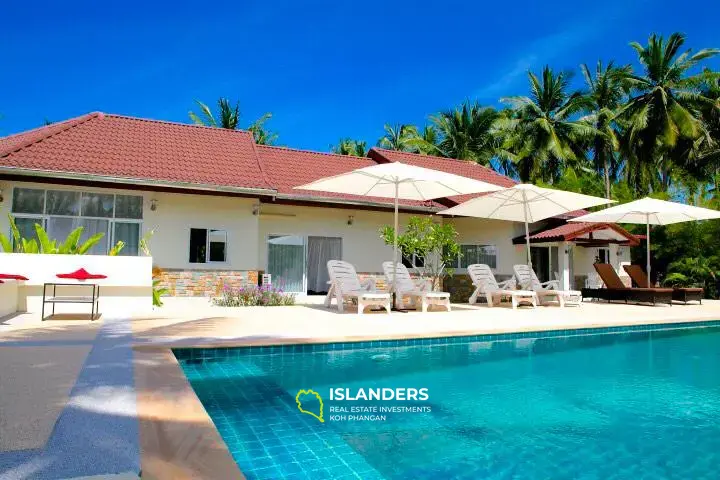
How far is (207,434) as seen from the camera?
9.68ft

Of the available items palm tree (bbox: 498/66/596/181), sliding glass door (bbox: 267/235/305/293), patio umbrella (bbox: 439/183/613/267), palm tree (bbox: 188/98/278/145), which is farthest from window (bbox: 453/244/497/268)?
palm tree (bbox: 188/98/278/145)

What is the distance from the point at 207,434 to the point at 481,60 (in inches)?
1424

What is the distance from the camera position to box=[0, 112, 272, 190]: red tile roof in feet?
40.8

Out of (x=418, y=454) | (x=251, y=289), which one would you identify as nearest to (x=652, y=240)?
(x=251, y=289)

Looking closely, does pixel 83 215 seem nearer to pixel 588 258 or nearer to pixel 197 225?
pixel 197 225

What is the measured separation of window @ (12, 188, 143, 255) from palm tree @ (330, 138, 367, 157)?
2806 centimetres

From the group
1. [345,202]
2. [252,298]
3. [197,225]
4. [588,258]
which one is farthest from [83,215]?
[588,258]

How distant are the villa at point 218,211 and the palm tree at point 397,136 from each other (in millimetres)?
A: 20328

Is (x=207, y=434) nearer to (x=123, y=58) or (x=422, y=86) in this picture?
(x=123, y=58)

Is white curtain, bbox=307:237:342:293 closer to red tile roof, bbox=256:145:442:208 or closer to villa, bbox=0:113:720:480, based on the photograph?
villa, bbox=0:113:720:480

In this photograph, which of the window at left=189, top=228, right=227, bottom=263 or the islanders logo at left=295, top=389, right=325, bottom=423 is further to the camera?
the window at left=189, top=228, right=227, bottom=263

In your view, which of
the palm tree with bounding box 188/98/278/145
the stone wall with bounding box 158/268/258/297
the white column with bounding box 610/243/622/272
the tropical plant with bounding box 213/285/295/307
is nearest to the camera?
the tropical plant with bounding box 213/285/295/307

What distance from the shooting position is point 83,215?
12.9 m

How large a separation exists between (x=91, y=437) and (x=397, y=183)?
8.82 meters
